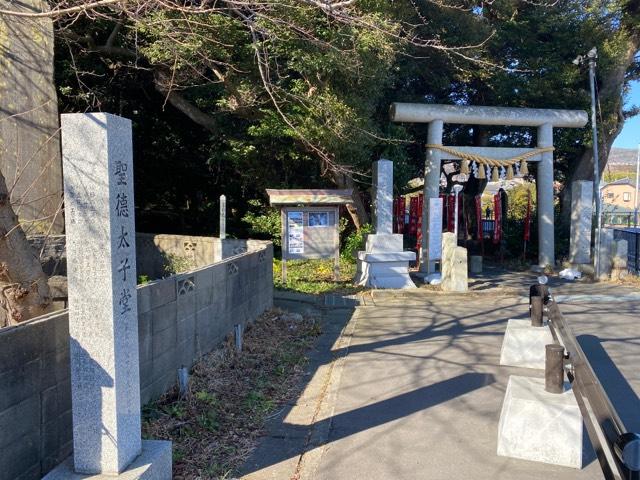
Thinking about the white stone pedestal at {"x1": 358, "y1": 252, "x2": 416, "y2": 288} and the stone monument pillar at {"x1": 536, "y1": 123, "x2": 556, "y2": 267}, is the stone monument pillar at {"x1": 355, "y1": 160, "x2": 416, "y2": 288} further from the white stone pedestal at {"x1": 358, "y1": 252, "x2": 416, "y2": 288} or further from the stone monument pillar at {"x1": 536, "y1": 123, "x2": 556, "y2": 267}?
the stone monument pillar at {"x1": 536, "y1": 123, "x2": 556, "y2": 267}

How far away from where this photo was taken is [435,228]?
13.3 meters

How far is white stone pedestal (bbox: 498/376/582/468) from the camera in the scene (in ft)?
12.7

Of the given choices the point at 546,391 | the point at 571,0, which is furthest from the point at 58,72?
the point at 571,0

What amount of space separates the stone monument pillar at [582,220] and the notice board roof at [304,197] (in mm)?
7556

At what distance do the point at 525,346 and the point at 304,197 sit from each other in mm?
6338

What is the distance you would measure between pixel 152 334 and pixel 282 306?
5.32 meters

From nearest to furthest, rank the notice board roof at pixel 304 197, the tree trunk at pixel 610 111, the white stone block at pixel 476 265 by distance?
the notice board roof at pixel 304 197 → the white stone block at pixel 476 265 → the tree trunk at pixel 610 111

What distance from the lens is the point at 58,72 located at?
13.2 m

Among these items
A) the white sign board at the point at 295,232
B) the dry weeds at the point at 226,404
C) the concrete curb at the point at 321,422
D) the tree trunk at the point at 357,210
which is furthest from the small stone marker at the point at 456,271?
the dry weeds at the point at 226,404

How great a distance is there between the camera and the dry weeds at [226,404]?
3.97 m

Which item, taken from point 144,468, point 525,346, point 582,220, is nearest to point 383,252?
point 525,346

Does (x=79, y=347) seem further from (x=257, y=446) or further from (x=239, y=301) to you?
(x=239, y=301)

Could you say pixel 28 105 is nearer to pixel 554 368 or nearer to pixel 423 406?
pixel 423 406

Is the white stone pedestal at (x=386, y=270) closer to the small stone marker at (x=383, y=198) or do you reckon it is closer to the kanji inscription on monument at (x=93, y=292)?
the small stone marker at (x=383, y=198)
